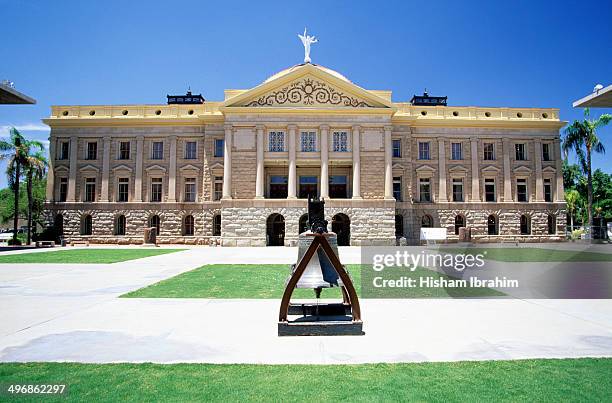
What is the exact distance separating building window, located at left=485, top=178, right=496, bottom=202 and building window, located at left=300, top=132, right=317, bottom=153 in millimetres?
19752

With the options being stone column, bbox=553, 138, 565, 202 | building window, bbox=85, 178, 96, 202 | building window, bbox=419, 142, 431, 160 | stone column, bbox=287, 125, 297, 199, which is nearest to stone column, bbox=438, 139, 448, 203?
building window, bbox=419, 142, 431, 160

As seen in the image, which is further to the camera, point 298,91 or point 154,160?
A: point 154,160

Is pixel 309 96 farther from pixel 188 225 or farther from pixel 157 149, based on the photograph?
pixel 188 225

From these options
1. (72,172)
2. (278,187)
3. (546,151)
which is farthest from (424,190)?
(72,172)

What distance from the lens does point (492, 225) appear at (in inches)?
1724

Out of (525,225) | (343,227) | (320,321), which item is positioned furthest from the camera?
(525,225)

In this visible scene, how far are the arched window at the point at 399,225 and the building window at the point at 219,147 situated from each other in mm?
19593

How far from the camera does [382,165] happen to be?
3919 centimetres

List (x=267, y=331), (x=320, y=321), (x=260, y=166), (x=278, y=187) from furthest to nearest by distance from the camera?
1. (x=278, y=187)
2. (x=260, y=166)
3. (x=320, y=321)
4. (x=267, y=331)

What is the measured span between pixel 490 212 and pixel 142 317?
41.9 metres

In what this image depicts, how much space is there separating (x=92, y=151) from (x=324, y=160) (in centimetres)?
2557

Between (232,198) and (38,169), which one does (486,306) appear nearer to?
(232,198)

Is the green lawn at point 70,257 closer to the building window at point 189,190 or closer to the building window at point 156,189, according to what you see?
the building window at point 189,190

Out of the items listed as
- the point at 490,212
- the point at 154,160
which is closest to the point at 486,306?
the point at 490,212
